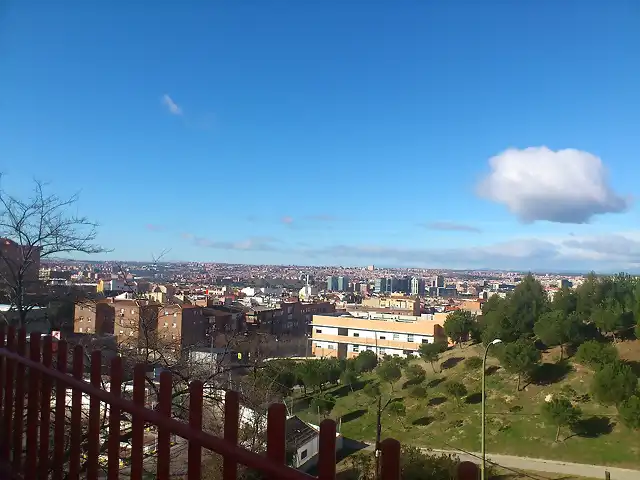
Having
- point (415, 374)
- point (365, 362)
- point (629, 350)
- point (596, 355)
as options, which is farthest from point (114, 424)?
point (365, 362)

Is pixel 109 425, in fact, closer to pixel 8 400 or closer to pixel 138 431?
pixel 138 431

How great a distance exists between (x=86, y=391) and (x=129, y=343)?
264 inches

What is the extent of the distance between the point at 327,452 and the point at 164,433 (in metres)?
0.88

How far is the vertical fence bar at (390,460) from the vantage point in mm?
1410

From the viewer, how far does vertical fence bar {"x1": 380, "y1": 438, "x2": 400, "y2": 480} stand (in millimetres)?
1410

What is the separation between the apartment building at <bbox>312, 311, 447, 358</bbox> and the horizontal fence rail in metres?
42.0

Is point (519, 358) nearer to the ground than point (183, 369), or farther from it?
nearer to the ground

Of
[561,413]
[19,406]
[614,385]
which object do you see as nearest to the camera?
[19,406]

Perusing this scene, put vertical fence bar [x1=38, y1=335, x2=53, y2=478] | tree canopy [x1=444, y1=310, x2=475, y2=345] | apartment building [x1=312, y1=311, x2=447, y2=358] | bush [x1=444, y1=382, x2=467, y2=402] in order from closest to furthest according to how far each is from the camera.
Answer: vertical fence bar [x1=38, y1=335, x2=53, y2=478] → bush [x1=444, y1=382, x2=467, y2=402] → tree canopy [x1=444, y1=310, x2=475, y2=345] → apartment building [x1=312, y1=311, x2=447, y2=358]

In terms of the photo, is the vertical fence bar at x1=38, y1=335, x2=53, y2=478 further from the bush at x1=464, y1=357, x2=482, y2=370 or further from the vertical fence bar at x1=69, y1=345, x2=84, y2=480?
the bush at x1=464, y1=357, x2=482, y2=370

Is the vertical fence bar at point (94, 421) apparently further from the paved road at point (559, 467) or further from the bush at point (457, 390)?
the bush at point (457, 390)

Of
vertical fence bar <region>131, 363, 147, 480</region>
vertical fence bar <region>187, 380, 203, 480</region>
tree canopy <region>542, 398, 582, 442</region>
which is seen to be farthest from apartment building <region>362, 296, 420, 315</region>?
vertical fence bar <region>187, 380, 203, 480</region>

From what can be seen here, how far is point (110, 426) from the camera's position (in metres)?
2.31

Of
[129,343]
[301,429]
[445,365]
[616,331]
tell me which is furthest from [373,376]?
[129,343]
